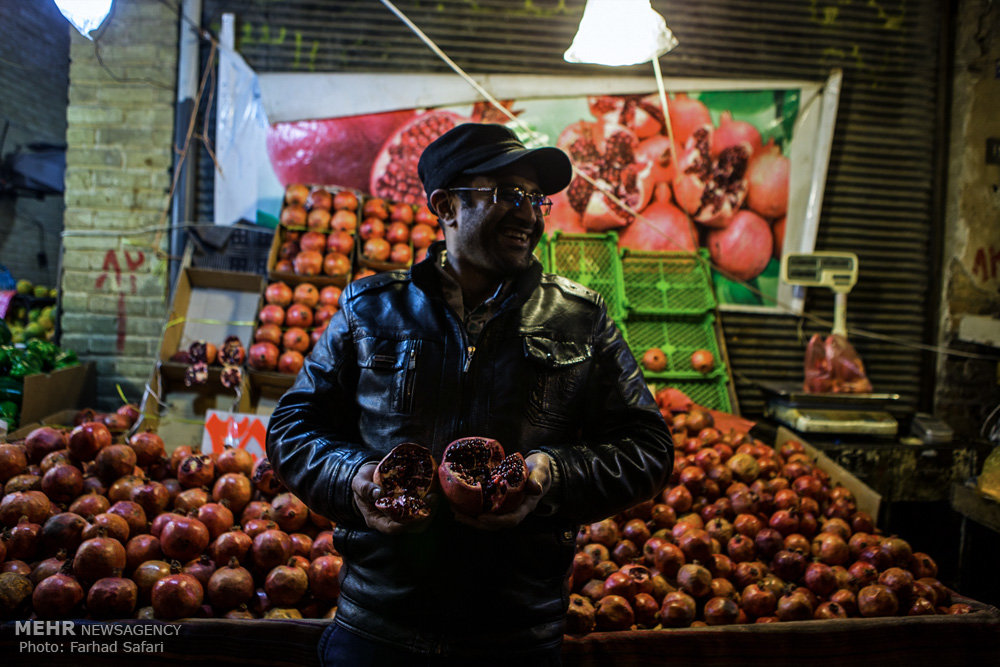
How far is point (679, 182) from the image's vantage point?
5.71m

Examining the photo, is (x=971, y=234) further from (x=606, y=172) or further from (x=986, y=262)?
(x=606, y=172)

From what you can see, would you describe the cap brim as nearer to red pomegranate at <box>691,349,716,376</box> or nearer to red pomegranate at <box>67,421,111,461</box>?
red pomegranate at <box>67,421,111,461</box>

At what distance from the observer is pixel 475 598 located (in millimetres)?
1602

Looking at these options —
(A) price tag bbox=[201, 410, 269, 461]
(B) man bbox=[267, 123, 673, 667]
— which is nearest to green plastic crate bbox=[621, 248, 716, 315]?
(A) price tag bbox=[201, 410, 269, 461]

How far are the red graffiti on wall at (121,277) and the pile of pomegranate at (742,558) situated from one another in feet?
15.6

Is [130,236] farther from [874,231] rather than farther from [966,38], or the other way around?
[966,38]

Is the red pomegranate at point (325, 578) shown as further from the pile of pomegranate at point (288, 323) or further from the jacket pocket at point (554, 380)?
the pile of pomegranate at point (288, 323)

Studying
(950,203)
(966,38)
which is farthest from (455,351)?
(966,38)

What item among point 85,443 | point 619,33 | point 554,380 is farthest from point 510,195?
point 85,443

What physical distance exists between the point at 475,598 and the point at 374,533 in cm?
34

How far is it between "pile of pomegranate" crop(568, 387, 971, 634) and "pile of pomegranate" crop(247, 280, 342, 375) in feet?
8.45

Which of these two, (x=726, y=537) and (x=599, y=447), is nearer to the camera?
(x=599, y=447)

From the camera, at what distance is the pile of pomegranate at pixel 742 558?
2609mm

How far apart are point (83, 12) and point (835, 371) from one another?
19.2 ft
